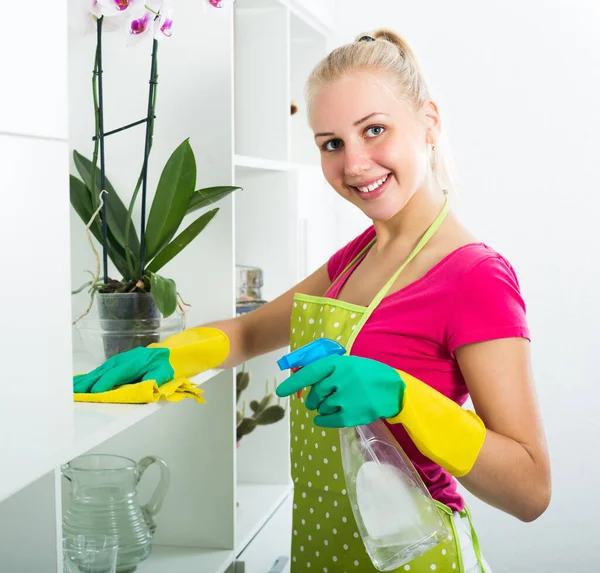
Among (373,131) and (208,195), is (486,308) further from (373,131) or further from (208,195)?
(208,195)

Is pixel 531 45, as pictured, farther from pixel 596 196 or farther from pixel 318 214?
pixel 318 214

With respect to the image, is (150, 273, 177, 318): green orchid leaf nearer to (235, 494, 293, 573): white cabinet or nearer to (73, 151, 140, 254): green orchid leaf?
(73, 151, 140, 254): green orchid leaf

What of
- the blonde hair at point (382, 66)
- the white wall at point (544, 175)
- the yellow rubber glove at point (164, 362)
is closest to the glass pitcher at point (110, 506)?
the yellow rubber glove at point (164, 362)

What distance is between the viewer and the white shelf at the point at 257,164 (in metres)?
1.48

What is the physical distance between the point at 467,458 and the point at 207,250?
0.64 m

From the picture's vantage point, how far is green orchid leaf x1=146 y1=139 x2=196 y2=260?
3.99 feet

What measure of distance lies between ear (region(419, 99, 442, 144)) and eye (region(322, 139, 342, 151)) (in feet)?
0.45

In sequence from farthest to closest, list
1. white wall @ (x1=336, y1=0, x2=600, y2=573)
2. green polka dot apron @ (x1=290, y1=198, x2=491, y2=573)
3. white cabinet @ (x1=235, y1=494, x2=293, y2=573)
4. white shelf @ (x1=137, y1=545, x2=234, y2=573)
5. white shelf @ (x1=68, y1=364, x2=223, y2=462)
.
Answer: white wall @ (x1=336, y1=0, x2=600, y2=573), white cabinet @ (x1=235, y1=494, x2=293, y2=573), white shelf @ (x1=137, y1=545, x2=234, y2=573), green polka dot apron @ (x1=290, y1=198, x2=491, y2=573), white shelf @ (x1=68, y1=364, x2=223, y2=462)

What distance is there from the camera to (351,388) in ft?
2.90

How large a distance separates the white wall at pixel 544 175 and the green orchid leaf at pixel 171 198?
1.01m

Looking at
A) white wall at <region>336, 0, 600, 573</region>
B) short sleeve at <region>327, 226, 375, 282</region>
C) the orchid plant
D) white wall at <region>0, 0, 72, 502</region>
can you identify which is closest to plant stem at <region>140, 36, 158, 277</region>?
the orchid plant

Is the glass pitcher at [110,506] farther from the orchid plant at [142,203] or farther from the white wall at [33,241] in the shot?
the white wall at [33,241]

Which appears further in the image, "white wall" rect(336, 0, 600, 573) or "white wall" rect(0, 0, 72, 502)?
"white wall" rect(336, 0, 600, 573)

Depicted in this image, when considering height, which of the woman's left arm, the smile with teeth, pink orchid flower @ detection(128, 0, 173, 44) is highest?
pink orchid flower @ detection(128, 0, 173, 44)
